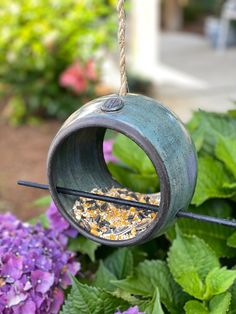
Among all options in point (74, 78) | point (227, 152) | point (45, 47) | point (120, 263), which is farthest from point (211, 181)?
point (45, 47)

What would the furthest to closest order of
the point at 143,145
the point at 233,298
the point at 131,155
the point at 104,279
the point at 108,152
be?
the point at 108,152
the point at 131,155
the point at 104,279
the point at 233,298
the point at 143,145

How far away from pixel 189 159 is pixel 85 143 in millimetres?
274

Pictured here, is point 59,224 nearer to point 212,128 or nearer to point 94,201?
point 94,201

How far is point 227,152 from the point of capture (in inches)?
69.4

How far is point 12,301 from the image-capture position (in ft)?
4.71

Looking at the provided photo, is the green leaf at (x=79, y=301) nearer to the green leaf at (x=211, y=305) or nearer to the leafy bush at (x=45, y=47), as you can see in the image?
the green leaf at (x=211, y=305)

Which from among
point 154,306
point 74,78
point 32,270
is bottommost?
point 74,78

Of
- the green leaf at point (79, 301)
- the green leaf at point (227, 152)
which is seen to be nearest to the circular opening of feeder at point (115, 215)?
the green leaf at point (79, 301)

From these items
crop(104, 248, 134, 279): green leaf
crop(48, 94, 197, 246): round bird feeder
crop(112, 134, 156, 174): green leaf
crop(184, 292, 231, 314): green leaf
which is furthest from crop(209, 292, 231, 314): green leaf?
crop(112, 134, 156, 174): green leaf

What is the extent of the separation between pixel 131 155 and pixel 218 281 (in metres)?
0.62

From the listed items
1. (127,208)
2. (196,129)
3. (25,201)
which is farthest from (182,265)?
(25,201)

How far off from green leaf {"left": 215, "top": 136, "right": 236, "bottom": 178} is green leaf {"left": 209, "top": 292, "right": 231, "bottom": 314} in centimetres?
48

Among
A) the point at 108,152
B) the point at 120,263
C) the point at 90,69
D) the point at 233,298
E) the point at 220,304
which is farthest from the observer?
the point at 90,69

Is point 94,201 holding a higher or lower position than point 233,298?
higher
